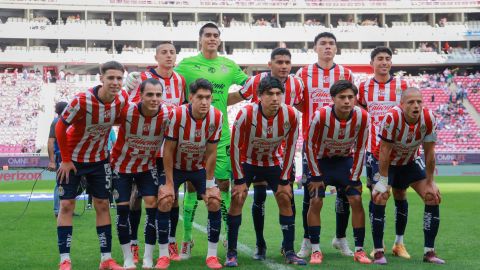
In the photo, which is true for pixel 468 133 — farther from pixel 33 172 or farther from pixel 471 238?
pixel 471 238

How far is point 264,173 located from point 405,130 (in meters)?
1.67

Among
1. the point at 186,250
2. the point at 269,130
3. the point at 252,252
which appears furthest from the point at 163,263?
the point at 269,130

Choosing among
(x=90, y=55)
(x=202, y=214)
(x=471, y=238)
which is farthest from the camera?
(x=90, y=55)

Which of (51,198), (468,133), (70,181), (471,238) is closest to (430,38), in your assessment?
(468,133)

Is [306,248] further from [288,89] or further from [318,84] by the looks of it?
[318,84]

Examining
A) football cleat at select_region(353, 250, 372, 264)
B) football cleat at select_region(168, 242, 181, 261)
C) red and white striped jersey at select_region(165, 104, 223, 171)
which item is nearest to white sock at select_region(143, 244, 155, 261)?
football cleat at select_region(168, 242, 181, 261)

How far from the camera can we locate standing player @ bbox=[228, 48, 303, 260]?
290 inches

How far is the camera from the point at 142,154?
6902mm

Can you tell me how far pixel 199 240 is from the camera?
9.08 meters

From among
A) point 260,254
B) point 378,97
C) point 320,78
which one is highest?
point 320,78

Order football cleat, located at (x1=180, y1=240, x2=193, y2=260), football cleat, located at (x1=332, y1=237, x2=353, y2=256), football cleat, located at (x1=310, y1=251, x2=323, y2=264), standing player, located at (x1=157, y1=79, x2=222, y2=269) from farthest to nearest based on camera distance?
football cleat, located at (x1=332, y1=237, x2=353, y2=256)
football cleat, located at (x1=180, y1=240, x2=193, y2=260)
football cleat, located at (x1=310, y1=251, x2=323, y2=264)
standing player, located at (x1=157, y1=79, x2=222, y2=269)

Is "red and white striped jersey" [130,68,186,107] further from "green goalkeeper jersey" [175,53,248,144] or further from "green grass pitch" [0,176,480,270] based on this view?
"green grass pitch" [0,176,480,270]

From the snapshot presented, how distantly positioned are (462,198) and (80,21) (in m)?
43.2

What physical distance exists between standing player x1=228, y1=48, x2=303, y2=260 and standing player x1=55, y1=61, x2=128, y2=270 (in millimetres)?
1720
